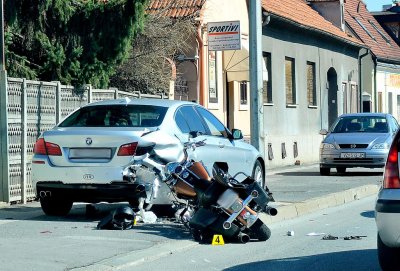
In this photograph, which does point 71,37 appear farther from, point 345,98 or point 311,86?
point 345,98

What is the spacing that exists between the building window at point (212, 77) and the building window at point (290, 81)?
7.47 m

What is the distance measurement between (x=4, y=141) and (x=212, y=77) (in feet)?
38.6

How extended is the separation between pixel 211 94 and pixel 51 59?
9.20m

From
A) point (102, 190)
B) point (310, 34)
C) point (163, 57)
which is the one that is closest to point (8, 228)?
point (102, 190)

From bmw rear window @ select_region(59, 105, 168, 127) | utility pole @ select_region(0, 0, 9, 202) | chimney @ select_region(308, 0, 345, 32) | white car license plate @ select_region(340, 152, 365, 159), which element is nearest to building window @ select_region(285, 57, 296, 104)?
chimney @ select_region(308, 0, 345, 32)

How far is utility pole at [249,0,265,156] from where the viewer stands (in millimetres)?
16703

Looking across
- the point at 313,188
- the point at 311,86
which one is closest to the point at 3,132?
the point at 313,188

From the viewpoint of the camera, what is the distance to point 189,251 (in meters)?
10.5

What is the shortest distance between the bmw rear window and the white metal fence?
1478 millimetres

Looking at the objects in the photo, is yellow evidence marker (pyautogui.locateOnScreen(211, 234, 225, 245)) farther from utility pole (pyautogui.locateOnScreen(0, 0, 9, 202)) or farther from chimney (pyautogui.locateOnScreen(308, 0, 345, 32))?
chimney (pyautogui.locateOnScreen(308, 0, 345, 32))

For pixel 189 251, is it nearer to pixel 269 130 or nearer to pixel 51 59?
pixel 51 59

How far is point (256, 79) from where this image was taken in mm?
16891

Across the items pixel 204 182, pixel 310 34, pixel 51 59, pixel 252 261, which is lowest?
pixel 252 261

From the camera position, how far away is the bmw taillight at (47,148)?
472 inches
